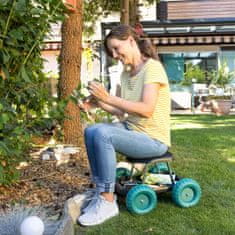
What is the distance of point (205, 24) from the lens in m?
14.0

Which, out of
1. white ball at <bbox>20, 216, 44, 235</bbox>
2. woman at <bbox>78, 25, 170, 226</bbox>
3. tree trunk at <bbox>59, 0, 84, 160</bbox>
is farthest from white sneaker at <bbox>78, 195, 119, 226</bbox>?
tree trunk at <bbox>59, 0, 84, 160</bbox>

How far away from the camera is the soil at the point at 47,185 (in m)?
2.95

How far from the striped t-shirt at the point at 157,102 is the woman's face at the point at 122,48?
0.12 m

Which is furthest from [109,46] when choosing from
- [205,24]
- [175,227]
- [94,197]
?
[205,24]

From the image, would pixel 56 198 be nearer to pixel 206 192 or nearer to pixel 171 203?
pixel 171 203

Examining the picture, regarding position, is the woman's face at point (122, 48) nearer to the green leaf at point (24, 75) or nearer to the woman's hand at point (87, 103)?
the woman's hand at point (87, 103)

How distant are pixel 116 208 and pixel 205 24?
1188 cm

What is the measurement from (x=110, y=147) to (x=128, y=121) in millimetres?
279

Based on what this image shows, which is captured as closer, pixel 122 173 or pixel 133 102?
pixel 133 102

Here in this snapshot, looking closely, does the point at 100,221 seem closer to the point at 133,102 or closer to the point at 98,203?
the point at 98,203

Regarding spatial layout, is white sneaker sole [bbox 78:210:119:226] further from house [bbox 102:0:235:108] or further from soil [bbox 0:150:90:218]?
house [bbox 102:0:235:108]

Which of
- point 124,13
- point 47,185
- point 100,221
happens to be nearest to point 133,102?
point 100,221

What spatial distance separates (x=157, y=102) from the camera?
9.61 ft

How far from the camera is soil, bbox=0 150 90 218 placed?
2946 millimetres
